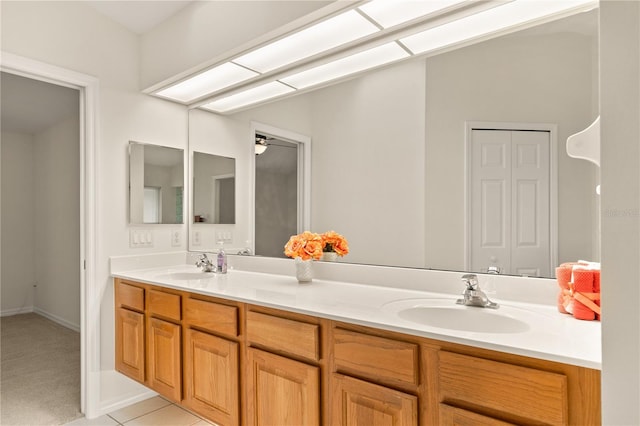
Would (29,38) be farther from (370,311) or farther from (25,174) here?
(25,174)

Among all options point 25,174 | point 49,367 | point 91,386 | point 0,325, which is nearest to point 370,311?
point 91,386

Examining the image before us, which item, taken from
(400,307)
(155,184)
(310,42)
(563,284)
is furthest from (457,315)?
(155,184)

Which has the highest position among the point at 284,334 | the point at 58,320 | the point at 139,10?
the point at 139,10

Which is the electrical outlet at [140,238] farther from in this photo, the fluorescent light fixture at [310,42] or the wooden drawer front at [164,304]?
the fluorescent light fixture at [310,42]

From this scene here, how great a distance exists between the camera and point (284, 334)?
151 cm

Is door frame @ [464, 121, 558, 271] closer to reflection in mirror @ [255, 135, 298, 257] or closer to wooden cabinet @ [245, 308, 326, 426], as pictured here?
wooden cabinet @ [245, 308, 326, 426]

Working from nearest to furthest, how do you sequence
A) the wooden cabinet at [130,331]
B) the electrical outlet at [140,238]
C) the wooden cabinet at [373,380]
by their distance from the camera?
1. the wooden cabinet at [373,380]
2. the wooden cabinet at [130,331]
3. the electrical outlet at [140,238]

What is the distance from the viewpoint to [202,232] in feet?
9.39

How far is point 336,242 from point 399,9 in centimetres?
115

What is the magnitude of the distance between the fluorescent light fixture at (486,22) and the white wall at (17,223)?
5479 mm

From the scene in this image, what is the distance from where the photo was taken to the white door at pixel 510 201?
58.7 inches

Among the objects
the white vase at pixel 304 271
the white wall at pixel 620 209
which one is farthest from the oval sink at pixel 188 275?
the white wall at pixel 620 209

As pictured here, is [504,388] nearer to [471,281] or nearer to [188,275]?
[471,281]

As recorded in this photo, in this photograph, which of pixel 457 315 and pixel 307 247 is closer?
pixel 457 315
